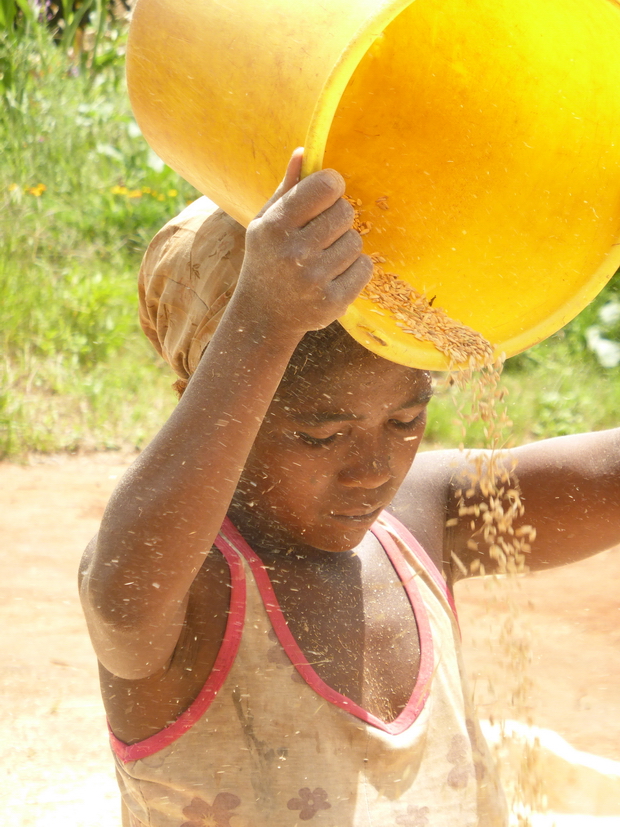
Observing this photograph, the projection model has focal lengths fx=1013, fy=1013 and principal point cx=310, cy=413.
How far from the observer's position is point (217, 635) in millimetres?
1584

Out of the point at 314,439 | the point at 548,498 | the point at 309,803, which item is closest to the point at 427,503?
the point at 548,498

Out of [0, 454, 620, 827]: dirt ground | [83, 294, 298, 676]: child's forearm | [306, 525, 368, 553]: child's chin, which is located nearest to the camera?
[83, 294, 298, 676]: child's forearm

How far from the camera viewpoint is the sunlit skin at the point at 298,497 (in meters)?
1.14

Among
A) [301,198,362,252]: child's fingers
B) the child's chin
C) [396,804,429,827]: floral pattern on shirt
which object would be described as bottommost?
[396,804,429,827]: floral pattern on shirt

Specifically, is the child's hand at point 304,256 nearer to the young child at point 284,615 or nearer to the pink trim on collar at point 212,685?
the young child at point 284,615

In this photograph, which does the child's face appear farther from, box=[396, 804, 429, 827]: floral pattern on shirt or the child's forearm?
box=[396, 804, 429, 827]: floral pattern on shirt

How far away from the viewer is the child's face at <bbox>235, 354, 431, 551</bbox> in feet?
4.90

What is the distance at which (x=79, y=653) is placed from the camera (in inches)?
128

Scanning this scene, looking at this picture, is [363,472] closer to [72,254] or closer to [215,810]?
[215,810]

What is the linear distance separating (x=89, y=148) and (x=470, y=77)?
500 centimetres

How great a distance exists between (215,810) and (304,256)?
3.03 feet

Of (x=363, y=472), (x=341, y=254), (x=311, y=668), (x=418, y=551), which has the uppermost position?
(x=341, y=254)

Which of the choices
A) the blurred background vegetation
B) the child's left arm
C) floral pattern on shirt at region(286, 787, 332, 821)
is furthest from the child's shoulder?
the blurred background vegetation

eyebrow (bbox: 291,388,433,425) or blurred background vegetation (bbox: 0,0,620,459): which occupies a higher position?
eyebrow (bbox: 291,388,433,425)
